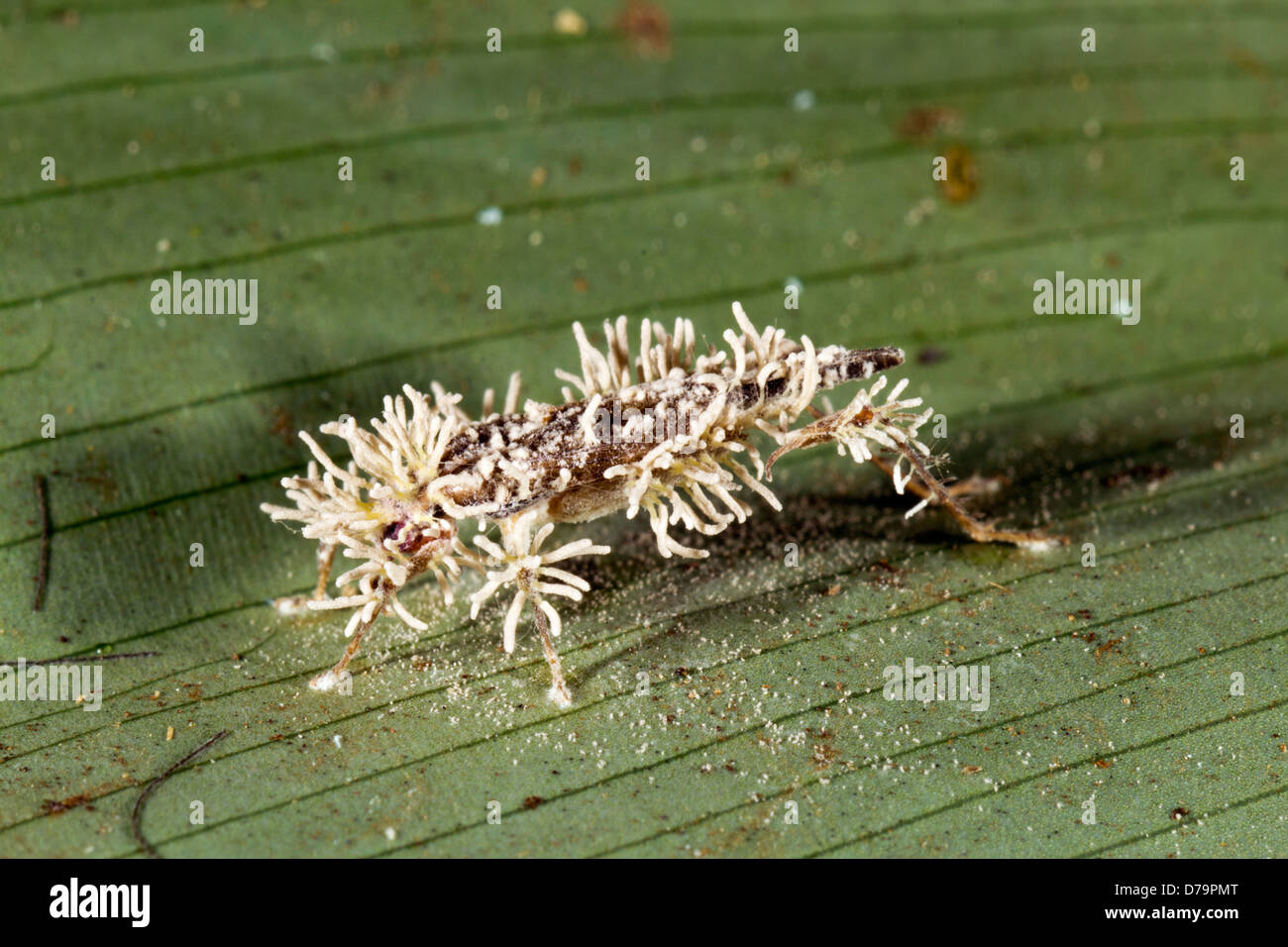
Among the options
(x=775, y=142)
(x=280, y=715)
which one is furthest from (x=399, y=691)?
(x=775, y=142)

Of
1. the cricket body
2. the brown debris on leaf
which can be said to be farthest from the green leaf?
the cricket body

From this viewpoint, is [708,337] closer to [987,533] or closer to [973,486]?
[973,486]

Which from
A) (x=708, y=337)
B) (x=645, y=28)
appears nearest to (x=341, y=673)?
(x=708, y=337)

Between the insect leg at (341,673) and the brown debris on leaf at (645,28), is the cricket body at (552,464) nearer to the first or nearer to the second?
the insect leg at (341,673)

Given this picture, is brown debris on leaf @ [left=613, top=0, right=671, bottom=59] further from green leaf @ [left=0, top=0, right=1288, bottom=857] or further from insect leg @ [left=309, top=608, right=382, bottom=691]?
insect leg @ [left=309, top=608, right=382, bottom=691]

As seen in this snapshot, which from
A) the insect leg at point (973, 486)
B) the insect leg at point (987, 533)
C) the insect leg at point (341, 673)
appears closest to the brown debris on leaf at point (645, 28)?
the insect leg at point (973, 486)

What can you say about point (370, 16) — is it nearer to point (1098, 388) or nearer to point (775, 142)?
point (775, 142)

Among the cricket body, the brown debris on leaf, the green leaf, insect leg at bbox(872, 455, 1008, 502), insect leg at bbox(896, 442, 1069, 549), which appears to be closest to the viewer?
the green leaf
